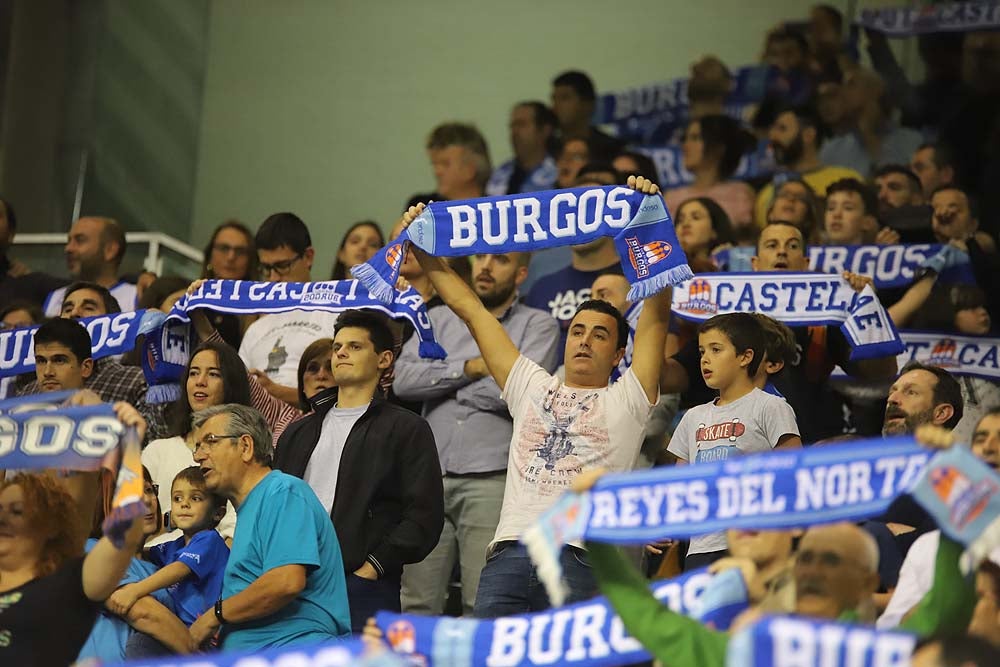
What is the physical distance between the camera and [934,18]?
10.7 meters

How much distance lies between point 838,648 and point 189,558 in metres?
2.72


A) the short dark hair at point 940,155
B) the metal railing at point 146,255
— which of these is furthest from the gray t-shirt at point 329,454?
the short dark hair at point 940,155

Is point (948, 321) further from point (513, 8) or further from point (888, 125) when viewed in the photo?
point (513, 8)

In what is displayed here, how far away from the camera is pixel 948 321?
26.2ft

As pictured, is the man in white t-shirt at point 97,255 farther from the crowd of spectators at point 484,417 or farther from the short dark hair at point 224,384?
the short dark hair at point 224,384

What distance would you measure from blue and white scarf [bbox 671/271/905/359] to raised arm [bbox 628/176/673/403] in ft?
3.08

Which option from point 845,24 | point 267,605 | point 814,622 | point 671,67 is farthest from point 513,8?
point 814,622

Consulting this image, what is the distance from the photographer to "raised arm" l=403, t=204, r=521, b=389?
20.3 ft

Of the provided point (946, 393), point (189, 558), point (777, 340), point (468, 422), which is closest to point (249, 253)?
point (468, 422)

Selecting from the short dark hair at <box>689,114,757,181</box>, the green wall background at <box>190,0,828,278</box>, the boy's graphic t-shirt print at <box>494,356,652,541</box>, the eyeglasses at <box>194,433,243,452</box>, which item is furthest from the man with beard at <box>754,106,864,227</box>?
the eyeglasses at <box>194,433,243,452</box>

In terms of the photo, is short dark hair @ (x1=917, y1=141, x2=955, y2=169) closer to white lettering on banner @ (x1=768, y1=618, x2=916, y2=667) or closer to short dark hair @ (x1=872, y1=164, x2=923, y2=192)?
short dark hair @ (x1=872, y1=164, x2=923, y2=192)

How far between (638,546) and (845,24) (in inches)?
278

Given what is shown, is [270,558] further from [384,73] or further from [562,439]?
[384,73]

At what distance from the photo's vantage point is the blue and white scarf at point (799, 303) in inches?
276
